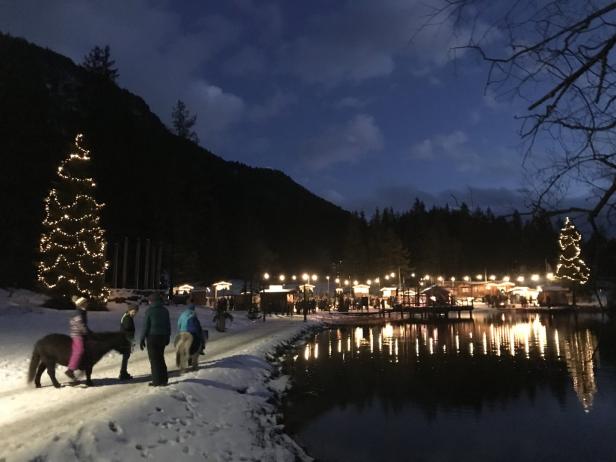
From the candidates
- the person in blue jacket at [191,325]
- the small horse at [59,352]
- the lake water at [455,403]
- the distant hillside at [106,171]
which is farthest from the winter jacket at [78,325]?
the distant hillside at [106,171]

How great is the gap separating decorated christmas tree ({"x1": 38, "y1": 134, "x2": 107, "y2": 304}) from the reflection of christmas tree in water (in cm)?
2567

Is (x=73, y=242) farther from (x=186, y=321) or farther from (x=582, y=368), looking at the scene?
(x=582, y=368)

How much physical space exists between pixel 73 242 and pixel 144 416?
24217 mm

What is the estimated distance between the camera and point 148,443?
8.75 meters

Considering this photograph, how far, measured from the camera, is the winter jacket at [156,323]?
38.8ft

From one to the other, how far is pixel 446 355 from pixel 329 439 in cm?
1620

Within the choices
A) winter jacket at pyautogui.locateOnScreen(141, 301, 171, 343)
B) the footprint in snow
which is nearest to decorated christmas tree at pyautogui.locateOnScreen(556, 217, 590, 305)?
the footprint in snow

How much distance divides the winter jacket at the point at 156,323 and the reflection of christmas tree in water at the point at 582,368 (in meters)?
9.04

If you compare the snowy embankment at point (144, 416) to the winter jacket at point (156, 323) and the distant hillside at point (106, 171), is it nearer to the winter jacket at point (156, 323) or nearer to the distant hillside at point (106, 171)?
the winter jacket at point (156, 323)

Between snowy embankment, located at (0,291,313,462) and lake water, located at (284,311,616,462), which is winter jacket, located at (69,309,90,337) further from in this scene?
lake water, located at (284,311,616,462)

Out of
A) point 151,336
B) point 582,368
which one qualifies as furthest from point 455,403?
point 151,336

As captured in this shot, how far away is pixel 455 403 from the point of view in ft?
53.5

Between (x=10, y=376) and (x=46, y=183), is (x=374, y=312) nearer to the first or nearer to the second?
(x=46, y=183)

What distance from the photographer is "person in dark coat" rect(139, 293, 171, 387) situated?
1178cm
